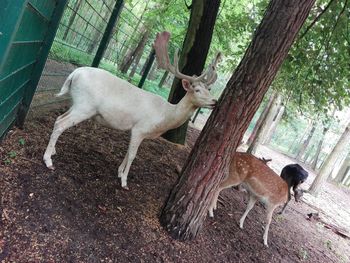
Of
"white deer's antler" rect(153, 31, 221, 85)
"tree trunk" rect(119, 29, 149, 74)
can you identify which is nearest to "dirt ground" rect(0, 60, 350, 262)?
"white deer's antler" rect(153, 31, 221, 85)

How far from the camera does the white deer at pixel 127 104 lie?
13.3 ft

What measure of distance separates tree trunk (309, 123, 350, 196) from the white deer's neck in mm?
8787

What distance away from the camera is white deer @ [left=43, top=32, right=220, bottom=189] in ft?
13.3

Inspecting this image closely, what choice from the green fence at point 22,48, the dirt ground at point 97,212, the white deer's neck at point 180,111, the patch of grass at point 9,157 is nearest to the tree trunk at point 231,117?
the dirt ground at point 97,212

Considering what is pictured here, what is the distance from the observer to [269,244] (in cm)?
525

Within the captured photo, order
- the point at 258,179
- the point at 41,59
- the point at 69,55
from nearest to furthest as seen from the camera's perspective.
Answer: the point at 41,59 → the point at 258,179 → the point at 69,55

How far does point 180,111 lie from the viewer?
4.39 metres

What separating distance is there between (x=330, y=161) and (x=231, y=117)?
9.52 metres

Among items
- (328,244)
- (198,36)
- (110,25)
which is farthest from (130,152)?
(328,244)

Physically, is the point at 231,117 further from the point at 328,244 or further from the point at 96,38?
the point at 328,244

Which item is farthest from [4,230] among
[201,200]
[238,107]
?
[238,107]

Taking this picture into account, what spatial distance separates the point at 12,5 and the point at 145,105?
2.30 m

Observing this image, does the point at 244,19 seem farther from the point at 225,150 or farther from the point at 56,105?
the point at 225,150

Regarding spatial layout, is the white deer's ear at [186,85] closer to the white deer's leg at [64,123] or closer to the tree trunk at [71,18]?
the white deer's leg at [64,123]
